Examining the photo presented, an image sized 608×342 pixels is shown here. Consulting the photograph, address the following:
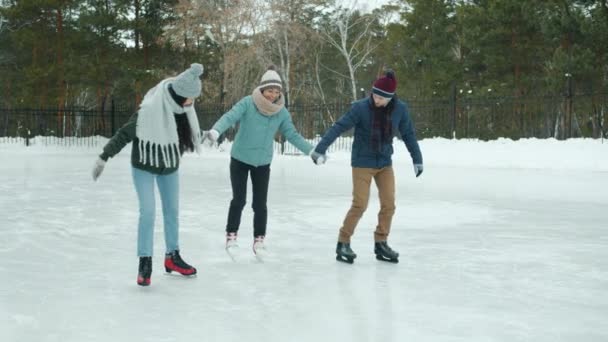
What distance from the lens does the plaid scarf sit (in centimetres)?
566

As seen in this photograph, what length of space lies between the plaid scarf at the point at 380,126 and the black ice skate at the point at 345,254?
0.90 meters

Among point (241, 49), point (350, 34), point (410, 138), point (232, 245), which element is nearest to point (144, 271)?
point (232, 245)

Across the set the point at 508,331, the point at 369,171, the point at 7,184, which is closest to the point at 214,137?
the point at 369,171

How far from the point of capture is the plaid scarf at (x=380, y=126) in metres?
5.66

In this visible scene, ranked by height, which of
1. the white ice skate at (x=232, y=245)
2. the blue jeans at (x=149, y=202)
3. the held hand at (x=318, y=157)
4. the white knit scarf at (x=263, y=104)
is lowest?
the white ice skate at (x=232, y=245)

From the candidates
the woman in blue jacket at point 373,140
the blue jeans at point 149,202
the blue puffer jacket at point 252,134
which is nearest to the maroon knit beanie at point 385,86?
the woman in blue jacket at point 373,140

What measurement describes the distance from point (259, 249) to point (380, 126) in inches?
58.9

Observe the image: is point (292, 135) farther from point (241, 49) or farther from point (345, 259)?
point (241, 49)

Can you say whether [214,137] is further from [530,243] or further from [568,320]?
[530,243]

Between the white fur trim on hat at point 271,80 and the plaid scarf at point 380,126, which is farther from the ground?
the white fur trim on hat at point 271,80

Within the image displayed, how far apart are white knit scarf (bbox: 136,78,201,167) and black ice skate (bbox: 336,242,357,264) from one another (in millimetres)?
1751

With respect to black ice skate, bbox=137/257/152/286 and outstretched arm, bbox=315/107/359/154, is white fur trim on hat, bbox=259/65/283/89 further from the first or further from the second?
black ice skate, bbox=137/257/152/286

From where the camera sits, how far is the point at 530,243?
6965 mm

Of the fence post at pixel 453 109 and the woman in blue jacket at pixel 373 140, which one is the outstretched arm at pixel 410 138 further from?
the fence post at pixel 453 109
